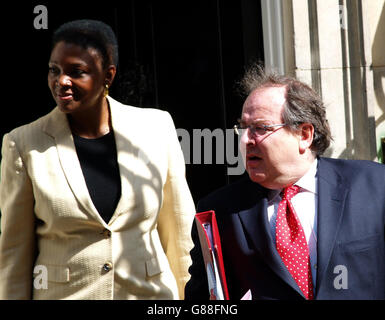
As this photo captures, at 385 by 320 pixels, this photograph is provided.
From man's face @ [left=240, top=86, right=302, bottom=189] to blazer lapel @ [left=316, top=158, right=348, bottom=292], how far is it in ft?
0.40

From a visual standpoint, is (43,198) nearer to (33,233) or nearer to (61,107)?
(33,233)

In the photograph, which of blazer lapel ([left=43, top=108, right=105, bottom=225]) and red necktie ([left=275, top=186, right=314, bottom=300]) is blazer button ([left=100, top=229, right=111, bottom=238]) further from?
red necktie ([left=275, top=186, right=314, bottom=300])

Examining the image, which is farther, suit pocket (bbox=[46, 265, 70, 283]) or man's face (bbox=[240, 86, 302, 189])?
suit pocket (bbox=[46, 265, 70, 283])

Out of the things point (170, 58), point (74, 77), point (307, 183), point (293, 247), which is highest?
point (170, 58)

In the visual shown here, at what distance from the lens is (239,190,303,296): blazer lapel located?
9.42 ft

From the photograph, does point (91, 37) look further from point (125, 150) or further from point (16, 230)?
point (16, 230)

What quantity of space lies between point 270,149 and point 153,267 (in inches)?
42.4

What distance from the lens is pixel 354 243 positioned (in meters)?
2.88

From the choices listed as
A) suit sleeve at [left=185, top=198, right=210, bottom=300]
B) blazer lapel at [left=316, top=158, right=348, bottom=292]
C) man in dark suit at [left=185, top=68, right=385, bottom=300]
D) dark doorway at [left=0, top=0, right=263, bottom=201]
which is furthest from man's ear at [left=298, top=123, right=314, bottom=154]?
dark doorway at [left=0, top=0, right=263, bottom=201]

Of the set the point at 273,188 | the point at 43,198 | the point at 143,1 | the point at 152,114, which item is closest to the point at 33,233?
the point at 43,198

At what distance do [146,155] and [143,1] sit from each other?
3.81 m

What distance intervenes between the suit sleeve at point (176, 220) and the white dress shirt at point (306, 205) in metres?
0.90

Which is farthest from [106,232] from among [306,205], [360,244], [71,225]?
[360,244]

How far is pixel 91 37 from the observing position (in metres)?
3.90
